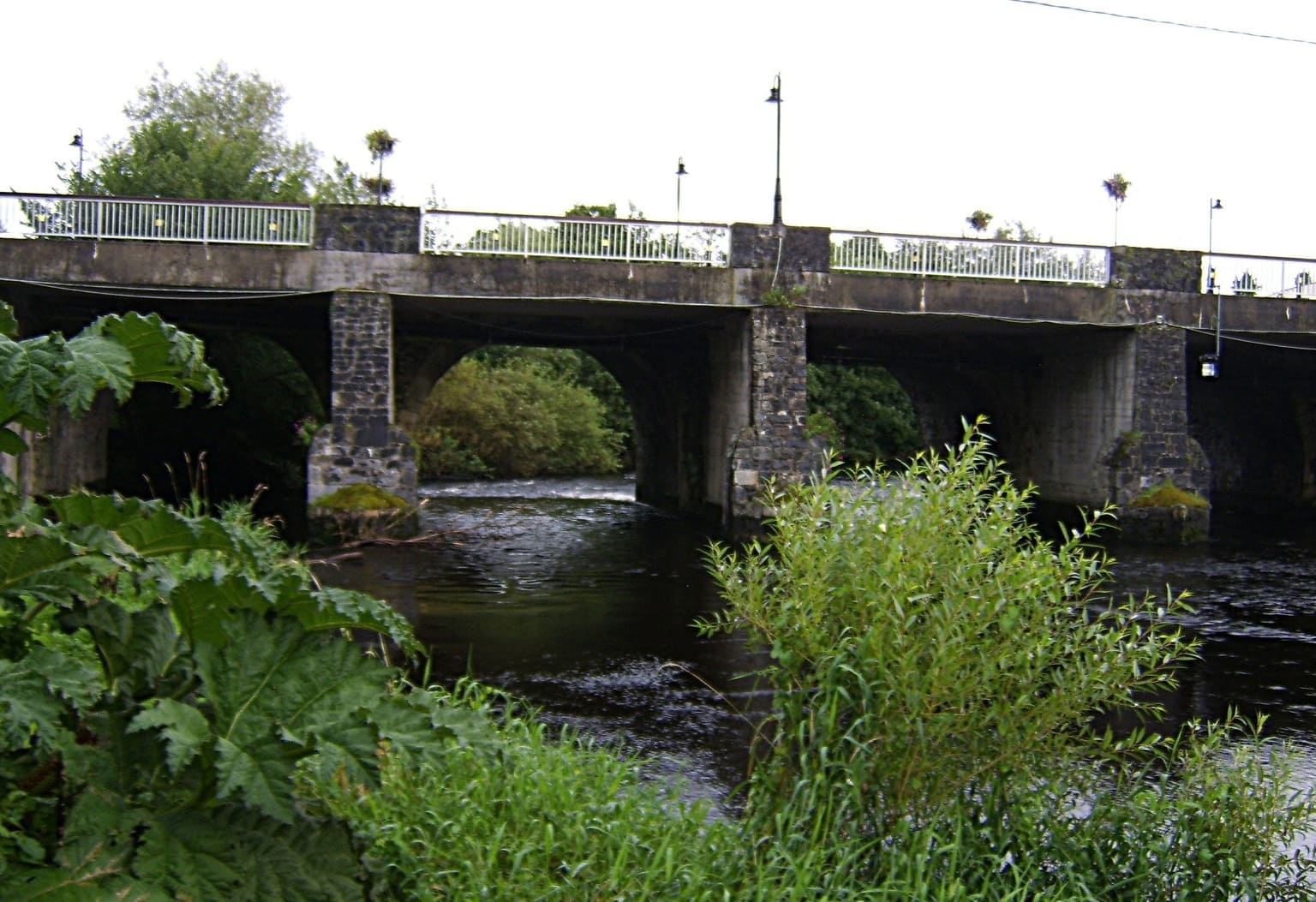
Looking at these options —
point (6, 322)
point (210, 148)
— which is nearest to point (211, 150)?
point (210, 148)

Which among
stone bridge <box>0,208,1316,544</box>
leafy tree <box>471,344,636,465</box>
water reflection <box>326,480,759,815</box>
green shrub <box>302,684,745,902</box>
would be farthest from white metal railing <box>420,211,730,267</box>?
leafy tree <box>471,344,636,465</box>

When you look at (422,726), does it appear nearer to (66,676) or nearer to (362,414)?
(66,676)

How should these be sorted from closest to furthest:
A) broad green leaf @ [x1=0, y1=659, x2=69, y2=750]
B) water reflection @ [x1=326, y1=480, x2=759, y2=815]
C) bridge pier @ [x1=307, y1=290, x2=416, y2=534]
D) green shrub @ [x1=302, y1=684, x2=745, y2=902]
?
1. broad green leaf @ [x1=0, y1=659, x2=69, y2=750]
2. green shrub @ [x1=302, y1=684, x2=745, y2=902]
3. water reflection @ [x1=326, y1=480, x2=759, y2=815]
4. bridge pier @ [x1=307, y1=290, x2=416, y2=534]

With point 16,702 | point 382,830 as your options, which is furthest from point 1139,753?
point 16,702

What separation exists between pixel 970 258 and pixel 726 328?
12.7ft

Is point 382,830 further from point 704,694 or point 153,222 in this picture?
point 153,222

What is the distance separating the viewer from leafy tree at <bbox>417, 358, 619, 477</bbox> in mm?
31656

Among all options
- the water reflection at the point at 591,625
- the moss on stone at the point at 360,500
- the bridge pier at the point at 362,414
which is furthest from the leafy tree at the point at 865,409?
the moss on stone at the point at 360,500

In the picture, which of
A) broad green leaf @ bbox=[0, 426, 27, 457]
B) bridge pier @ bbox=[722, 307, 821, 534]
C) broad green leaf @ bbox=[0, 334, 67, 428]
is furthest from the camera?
bridge pier @ bbox=[722, 307, 821, 534]

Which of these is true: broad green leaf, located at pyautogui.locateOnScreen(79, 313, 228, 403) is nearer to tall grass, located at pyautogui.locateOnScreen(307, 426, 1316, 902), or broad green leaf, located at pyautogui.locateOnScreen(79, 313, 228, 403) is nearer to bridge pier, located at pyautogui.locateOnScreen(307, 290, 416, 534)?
tall grass, located at pyautogui.locateOnScreen(307, 426, 1316, 902)

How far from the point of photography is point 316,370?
2119 cm

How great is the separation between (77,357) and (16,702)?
837mm

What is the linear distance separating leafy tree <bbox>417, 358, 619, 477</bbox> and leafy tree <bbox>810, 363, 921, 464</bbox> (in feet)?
24.0

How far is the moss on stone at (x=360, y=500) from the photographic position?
15172mm
